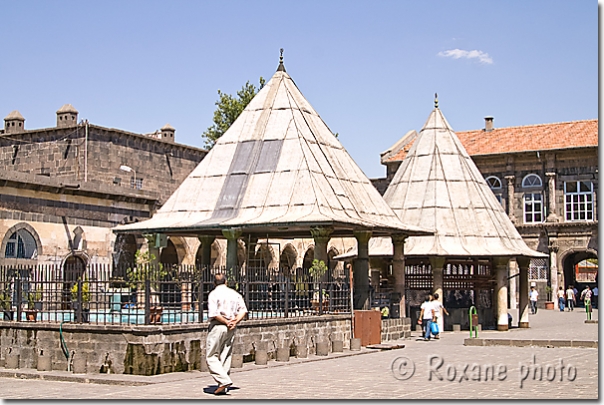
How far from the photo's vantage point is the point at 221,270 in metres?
15.6

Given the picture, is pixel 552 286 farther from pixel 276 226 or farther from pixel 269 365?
pixel 269 365

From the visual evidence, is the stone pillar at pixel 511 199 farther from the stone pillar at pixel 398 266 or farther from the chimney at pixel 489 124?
the stone pillar at pixel 398 266

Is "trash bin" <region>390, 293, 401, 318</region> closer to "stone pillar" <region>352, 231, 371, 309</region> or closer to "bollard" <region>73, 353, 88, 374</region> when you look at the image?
"stone pillar" <region>352, 231, 371, 309</region>

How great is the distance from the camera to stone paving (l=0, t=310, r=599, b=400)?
10711 millimetres

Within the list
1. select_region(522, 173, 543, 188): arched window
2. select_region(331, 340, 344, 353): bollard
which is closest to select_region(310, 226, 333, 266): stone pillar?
select_region(331, 340, 344, 353): bollard

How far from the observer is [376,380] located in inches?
480

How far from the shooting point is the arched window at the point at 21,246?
83.9 ft

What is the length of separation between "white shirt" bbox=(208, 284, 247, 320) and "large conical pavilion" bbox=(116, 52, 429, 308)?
700 cm

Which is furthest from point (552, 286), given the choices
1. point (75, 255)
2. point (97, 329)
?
point (97, 329)

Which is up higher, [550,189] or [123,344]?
[550,189]

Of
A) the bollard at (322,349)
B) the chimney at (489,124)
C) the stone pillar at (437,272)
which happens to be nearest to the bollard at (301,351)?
the bollard at (322,349)

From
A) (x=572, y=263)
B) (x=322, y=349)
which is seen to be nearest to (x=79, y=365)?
(x=322, y=349)

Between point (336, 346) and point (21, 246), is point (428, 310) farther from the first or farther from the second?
point (21, 246)

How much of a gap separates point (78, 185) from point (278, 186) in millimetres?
9705
